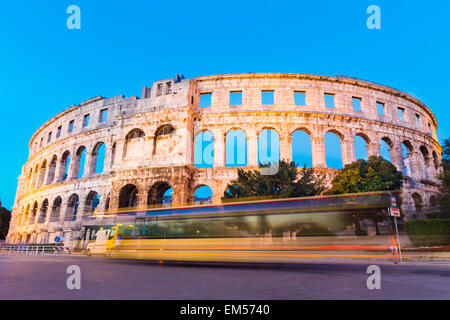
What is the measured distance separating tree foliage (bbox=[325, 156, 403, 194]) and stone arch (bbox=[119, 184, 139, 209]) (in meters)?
14.3

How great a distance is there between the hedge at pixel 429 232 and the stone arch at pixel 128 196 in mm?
17456

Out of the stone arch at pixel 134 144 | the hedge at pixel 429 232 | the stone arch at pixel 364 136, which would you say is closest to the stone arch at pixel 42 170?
the stone arch at pixel 134 144

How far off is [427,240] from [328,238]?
9.98 meters

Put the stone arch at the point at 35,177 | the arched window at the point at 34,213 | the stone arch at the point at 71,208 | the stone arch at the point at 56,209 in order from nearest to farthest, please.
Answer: the stone arch at the point at 71,208 < the stone arch at the point at 56,209 < the arched window at the point at 34,213 < the stone arch at the point at 35,177

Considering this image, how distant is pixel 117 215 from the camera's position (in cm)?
1180

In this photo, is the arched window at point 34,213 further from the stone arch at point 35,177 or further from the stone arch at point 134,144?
the stone arch at point 134,144

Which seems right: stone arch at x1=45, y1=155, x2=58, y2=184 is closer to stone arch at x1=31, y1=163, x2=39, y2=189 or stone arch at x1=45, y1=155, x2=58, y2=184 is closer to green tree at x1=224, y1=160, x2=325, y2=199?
stone arch at x1=31, y1=163, x2=39, y2=189

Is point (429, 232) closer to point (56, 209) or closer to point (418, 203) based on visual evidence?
point (418, 203)

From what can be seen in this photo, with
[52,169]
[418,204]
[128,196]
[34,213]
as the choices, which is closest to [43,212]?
[34,213]

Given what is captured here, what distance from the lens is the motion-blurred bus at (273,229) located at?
7.40 metres

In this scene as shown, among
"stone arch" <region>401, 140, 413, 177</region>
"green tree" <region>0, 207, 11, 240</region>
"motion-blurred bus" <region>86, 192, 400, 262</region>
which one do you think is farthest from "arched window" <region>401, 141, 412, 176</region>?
"green tree" <region>0, 207, 11, 240</region>

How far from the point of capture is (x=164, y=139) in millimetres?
21969
